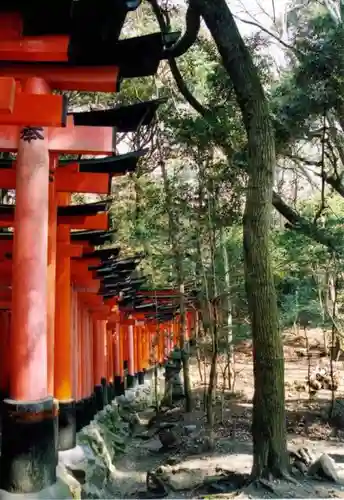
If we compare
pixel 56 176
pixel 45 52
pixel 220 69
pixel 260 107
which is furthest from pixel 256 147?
pixel 220 69

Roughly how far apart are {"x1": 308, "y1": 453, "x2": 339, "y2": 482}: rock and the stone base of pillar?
9.42ft

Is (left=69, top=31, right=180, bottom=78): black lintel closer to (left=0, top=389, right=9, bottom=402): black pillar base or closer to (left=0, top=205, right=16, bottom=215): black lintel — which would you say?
(left=0, top=205, right=16, bottom=215): black lintel

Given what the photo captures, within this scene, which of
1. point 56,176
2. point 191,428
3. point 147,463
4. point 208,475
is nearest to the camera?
point 56,176

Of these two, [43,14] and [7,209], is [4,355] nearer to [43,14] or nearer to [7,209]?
[7,209]

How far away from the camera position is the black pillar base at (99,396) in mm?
10836

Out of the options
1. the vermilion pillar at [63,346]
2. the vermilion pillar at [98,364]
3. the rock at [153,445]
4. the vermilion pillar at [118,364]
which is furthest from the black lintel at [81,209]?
the vermilion pillar at [118,364]

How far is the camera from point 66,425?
6.11 m

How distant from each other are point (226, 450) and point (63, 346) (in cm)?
398

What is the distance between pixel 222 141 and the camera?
863 centimetres

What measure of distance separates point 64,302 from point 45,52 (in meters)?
3.08

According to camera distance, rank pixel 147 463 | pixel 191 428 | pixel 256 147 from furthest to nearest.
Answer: pixel 191 428, pixel 147 463, pixel 256 147

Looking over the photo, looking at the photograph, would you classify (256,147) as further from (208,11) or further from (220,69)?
(220,69)

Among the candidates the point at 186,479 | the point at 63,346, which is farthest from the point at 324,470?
the point at 63,346

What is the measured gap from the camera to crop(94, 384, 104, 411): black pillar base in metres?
10.8
